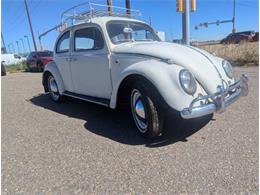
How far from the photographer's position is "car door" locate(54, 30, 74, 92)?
5410 millimetres

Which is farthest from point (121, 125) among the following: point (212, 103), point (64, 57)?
point (64, 57)

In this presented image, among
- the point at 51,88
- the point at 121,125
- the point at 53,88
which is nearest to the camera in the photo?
the point at 121,125

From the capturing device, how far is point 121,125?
4.32 meters

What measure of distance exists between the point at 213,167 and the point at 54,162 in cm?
194

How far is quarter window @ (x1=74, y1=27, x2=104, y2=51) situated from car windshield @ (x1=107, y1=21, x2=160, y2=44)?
0.79 ft

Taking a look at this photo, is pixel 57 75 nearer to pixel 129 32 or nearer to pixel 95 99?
pixel 95 99

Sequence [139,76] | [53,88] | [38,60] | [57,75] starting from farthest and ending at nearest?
1. [38,60]
2. [53,88]
3. [57,75]
4. [139,76]

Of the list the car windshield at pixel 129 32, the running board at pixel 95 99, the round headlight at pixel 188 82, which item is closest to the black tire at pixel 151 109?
the round headlight at pixel 188 82

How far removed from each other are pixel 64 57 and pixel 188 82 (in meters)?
3.25

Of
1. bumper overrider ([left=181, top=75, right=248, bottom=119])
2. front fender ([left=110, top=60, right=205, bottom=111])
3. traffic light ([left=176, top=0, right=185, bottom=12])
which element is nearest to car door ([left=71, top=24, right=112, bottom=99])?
front fender ([left=110, top=60, right=205, bottom=111])

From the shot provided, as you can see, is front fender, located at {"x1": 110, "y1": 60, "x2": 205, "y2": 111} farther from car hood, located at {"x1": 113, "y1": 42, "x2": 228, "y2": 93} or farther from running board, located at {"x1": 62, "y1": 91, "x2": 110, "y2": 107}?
running board, located at {"x1": 62, "y1": 91, "x2": 110, "y2": 107}

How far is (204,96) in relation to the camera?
316 centimetres

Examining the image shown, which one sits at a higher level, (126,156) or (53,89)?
(53,89)

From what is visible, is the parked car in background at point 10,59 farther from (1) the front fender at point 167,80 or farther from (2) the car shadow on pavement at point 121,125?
(1) the front fender at point 167,80
